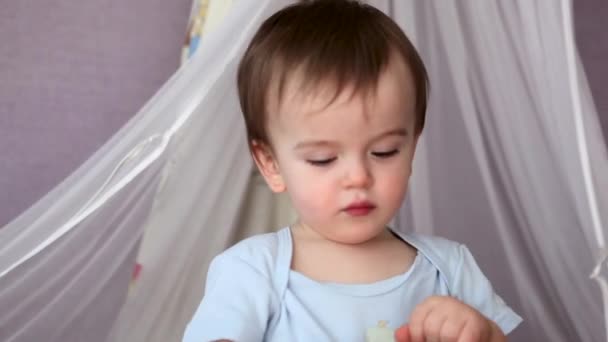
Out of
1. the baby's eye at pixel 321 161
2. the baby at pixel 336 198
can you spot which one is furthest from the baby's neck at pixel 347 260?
the baby's eye at pixel 321 161

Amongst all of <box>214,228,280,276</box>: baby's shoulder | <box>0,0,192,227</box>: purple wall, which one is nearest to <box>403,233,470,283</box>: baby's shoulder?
<box>214,228,280,276</box>: baby's shoulder

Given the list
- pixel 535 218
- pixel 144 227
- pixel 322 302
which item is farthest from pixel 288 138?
pixel 535 218

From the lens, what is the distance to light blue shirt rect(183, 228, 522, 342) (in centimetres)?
90

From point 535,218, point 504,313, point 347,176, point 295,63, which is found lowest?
point 504,313

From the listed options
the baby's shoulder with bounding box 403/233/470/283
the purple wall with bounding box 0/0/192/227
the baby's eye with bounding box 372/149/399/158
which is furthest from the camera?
the purple wall with bounding box 0/0/192/227

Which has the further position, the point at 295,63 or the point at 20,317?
the point at 20,317

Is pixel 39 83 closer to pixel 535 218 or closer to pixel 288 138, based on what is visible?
pixel 288 138

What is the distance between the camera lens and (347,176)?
89cm

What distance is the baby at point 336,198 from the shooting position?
0.88 metres

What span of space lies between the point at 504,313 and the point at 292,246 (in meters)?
0.32

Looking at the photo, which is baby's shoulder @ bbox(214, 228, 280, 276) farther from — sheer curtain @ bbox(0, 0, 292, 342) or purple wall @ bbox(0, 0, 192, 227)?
purple wall @ bbox(0, 0, 192, 227)

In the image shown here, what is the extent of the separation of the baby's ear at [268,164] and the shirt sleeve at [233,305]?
4.9 inches

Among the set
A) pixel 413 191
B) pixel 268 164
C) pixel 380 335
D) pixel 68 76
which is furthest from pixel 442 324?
pixel 68 76

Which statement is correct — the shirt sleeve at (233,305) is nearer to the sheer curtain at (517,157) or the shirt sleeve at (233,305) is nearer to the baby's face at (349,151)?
the baby's face at (349,151)
